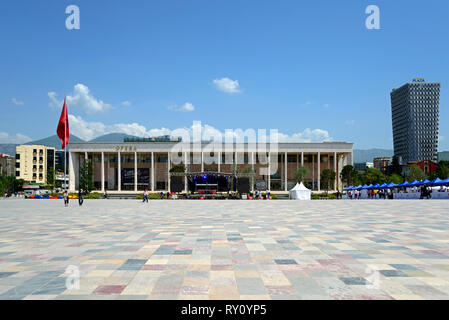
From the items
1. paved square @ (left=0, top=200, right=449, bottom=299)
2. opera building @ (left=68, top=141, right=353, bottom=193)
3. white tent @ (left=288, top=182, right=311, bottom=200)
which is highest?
opera building @ (left=68, top=141, right=353, bottom=193)

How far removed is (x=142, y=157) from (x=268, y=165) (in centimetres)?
3730

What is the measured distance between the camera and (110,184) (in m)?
99.2

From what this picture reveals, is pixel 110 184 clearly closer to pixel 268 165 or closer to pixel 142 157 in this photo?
pixel 142 157

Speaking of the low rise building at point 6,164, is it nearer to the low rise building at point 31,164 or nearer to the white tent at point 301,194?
the low rise building at point 31,164

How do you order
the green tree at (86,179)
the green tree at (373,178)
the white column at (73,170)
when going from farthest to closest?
the green tree at (373,178)
the white column at (73,170)
the green tree at (86,179)

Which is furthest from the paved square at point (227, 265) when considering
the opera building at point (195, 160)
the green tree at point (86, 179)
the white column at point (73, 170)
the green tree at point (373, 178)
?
the green tree at point (373, 178)

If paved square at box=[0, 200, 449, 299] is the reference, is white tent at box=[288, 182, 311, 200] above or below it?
below

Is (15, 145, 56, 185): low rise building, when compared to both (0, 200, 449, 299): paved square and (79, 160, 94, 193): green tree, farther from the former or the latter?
(0, 200, 449, 299): paved square

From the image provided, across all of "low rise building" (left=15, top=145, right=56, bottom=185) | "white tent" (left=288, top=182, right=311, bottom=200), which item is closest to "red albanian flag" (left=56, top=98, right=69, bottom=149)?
"white tent" (left=288, top=182, right=311, bottom=200)

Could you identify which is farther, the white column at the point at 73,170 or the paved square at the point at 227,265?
the white column at the point at 73,170

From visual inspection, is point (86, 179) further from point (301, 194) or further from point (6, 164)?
point (6, 164)

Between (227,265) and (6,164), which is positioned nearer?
(227,265)

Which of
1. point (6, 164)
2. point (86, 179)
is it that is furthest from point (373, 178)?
point (6, 164)
